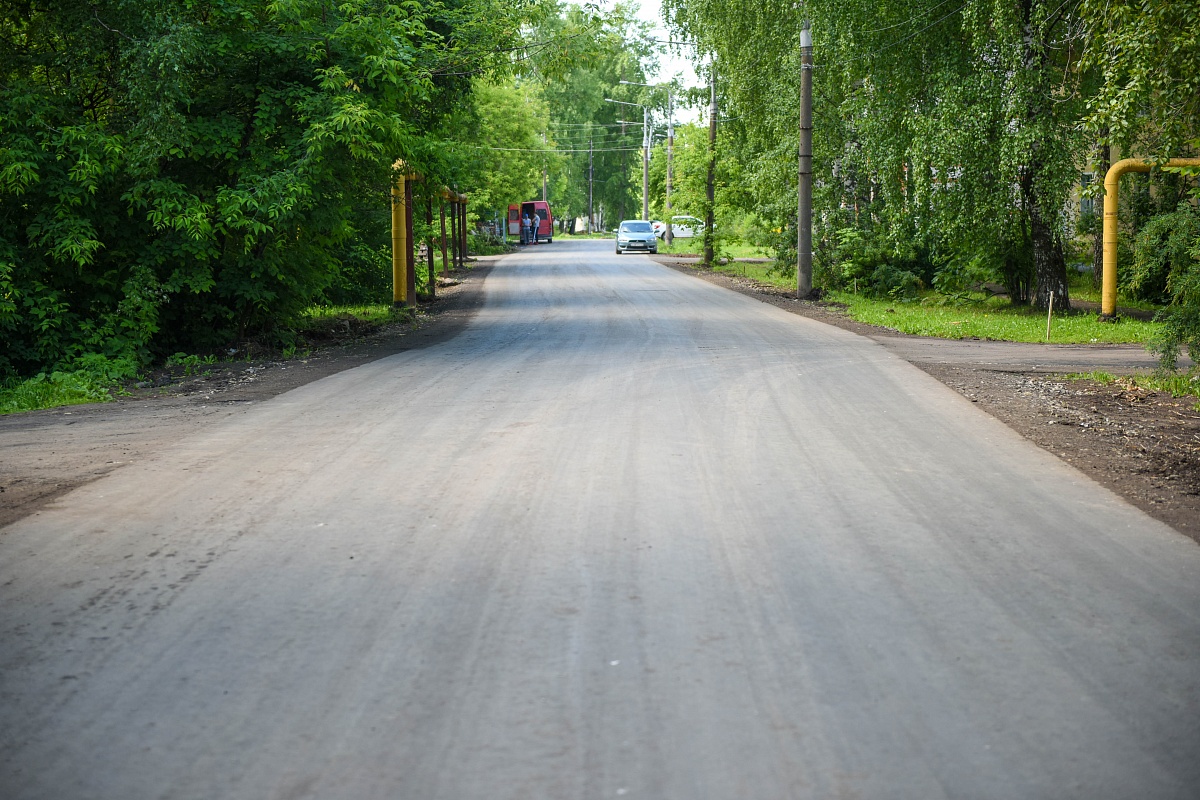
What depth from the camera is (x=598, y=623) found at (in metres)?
4.90

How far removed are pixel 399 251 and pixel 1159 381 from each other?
1538 cm

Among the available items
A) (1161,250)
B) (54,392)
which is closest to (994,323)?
(1161,250)

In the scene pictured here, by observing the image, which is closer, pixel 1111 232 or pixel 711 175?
pixel 1111 232

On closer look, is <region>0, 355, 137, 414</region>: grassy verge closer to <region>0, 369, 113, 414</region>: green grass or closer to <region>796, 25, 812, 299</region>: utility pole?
<region>0, 369, 113, 414</region>: green grass

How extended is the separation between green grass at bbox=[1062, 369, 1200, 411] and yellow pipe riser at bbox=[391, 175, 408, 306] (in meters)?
13.9

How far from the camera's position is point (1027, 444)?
9219 millimetres

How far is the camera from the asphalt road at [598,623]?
364 centimetres

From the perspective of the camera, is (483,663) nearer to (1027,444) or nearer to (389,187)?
(1027,444)

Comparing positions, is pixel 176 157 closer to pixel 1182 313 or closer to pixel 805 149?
pixel 1182 313

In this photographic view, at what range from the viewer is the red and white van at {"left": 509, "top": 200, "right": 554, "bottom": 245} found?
8394cm

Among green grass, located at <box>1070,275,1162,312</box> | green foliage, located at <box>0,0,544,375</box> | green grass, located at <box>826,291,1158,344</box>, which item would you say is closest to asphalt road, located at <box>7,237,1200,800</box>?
green foliage, located at <box>0,0,544,375</box>

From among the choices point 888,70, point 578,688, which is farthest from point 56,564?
point 888,70

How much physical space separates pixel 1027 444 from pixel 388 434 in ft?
17.7

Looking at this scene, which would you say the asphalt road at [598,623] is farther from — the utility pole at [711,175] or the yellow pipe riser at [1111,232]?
the utility pole at [711,175]
